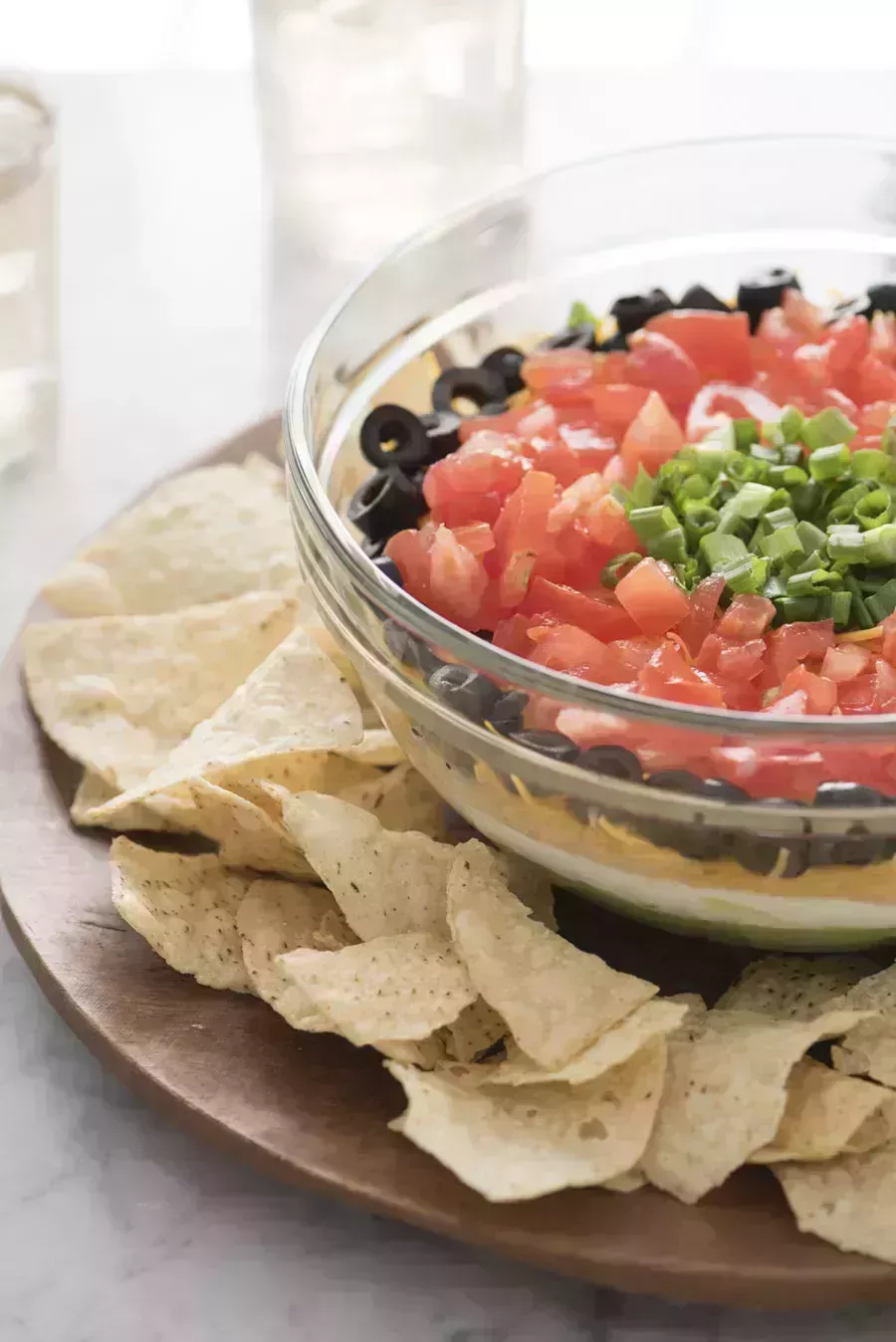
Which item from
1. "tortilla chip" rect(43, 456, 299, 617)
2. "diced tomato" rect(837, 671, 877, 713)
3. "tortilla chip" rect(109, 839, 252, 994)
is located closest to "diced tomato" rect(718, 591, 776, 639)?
"diced tomato" rect(837, 671, 877, 713)

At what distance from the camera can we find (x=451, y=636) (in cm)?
165

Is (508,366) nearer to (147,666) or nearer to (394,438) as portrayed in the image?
(394,438)

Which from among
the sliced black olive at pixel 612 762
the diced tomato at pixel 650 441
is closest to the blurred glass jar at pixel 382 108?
the diced tomato at pixel 650 441

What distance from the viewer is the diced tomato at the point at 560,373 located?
221 cm

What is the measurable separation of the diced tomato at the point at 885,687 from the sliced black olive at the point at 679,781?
25cm

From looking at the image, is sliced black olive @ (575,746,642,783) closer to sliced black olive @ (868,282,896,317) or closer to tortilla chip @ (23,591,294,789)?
tortilla chip @ (23,591,294,789)

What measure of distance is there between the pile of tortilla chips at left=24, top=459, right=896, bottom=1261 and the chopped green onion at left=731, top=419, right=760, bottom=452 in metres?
0.60

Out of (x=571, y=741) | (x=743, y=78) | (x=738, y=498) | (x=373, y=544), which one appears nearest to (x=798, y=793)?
(x=571, y=741)

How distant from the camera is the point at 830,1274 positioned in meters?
1.44

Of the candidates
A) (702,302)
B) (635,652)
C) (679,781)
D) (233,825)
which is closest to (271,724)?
(233,825)

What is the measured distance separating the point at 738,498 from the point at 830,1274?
0.90 m

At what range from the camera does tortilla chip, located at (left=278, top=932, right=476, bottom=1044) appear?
5.13 feet

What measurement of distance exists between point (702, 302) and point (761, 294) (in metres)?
0.09

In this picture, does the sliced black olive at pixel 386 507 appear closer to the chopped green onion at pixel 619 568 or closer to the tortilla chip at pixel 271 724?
the tortilla chip at pixel 271 724
